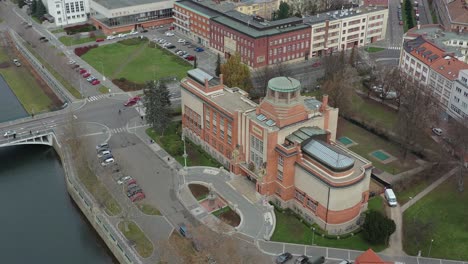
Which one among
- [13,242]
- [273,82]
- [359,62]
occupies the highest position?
[273,82]

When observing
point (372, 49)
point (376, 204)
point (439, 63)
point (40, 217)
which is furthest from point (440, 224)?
point (372, 49)

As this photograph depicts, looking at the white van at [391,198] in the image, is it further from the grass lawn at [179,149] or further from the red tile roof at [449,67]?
the red tile roof at [449,67]

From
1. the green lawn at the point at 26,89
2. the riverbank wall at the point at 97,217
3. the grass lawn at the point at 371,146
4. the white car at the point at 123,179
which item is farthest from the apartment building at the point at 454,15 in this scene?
the green lawn at the point at 26,89

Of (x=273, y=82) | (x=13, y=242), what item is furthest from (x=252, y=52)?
(x=13, y=242)

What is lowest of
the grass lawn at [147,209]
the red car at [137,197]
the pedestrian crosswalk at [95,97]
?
the grass lawn at [147,209]

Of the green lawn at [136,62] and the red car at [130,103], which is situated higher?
the green lawn at [136,62]

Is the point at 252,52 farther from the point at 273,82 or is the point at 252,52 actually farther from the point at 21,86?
the point at 21,86

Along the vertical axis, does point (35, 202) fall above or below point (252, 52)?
below
